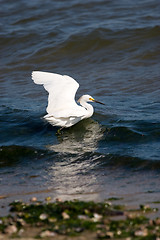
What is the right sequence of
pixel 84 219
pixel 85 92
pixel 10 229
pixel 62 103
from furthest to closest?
pixel 85 92
pixel 62 103
pixel 84 219
pixel 10 229

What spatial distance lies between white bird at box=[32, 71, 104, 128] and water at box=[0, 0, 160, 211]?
350 millimetres

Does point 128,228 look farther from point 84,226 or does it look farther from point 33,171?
point 33,171

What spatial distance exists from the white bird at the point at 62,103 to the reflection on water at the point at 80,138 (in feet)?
0.75

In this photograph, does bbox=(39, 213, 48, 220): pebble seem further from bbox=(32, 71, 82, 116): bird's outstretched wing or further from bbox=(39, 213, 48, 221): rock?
bbox=(32, 71, 82, 116): bird's outstretched wing

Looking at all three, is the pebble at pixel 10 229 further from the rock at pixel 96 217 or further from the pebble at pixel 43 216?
the rock at pixel 96 217

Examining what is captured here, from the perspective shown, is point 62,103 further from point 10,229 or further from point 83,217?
point 10,229

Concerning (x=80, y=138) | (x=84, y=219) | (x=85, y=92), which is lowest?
(x=80, y=138)

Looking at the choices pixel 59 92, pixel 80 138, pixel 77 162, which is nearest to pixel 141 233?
pixel 77 162

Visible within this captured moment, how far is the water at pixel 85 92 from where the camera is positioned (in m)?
5.85

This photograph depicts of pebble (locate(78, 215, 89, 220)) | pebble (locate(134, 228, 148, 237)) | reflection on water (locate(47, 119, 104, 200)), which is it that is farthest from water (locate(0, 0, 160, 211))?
pebble (locate(134, 228, 148, 237))

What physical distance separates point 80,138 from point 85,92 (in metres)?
3.05

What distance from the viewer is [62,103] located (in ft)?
26.7

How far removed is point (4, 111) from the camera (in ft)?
30.9

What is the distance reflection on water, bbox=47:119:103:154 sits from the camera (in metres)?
7.35
